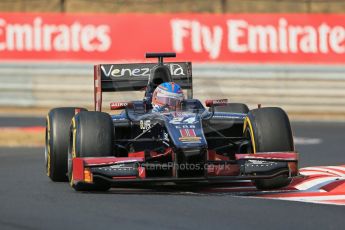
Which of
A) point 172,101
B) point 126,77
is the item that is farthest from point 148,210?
point 126,77

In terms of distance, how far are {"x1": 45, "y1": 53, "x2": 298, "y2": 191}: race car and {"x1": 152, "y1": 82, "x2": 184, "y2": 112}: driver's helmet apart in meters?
0.08

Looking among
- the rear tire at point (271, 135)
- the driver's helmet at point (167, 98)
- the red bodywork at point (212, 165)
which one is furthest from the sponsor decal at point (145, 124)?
the rear tire at point (271, 135)

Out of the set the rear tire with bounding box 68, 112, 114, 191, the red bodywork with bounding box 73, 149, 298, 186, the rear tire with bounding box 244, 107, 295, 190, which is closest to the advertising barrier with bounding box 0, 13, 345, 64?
the rear tire with bounding box 244, 107, 295, 190

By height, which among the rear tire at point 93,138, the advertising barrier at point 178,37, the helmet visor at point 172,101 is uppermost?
the advertising barrier at point 178,37

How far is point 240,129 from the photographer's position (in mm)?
11156

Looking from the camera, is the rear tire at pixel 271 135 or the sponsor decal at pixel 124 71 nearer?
the rear tire at pixel 271 135

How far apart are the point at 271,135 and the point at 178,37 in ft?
36.4

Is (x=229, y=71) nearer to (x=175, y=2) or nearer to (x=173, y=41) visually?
(x=173, y=41)

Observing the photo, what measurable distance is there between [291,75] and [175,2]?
162 inches

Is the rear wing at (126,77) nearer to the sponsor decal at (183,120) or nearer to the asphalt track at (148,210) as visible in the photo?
the asphalt track at (148,210)

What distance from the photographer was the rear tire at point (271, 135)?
32.7 feet

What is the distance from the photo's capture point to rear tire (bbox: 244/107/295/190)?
9953mm

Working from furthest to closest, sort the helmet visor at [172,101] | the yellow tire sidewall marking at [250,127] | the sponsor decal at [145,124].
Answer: the helmet visor at [172,101]
the sponsor decal at [145,124]
the yellow tire sidewall marking at [250,127]

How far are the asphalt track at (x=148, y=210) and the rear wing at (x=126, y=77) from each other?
4.83 feet
